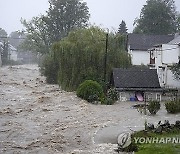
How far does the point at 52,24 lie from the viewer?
208 ft

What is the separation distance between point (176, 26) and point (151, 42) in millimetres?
21583

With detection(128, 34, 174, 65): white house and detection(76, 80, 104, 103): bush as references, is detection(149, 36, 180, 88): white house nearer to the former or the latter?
detection(76, 80, 104, 103): bush

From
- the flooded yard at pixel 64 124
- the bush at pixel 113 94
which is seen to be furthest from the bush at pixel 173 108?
the bush at pixel 113 94

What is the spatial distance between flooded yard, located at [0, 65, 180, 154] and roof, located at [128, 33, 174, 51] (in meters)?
25.5

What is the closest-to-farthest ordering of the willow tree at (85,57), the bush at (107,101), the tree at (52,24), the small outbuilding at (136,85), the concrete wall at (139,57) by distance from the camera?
the bush at (107,101) → the small outbuilding at (136,85) → the willow tree at (85,57) → the concrete wall at (139,57) → the tree at (52,24)

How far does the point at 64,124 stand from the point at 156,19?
5490 cm

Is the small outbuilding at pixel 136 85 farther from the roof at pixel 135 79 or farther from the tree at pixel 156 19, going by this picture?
the tree at pixel 156 19

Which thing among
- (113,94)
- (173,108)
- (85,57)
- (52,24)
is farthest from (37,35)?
(173,108)

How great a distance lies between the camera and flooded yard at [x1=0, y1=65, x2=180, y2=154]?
14.8m

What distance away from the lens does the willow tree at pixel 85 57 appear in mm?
35844

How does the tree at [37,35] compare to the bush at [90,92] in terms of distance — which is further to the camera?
the tree at [37,35]

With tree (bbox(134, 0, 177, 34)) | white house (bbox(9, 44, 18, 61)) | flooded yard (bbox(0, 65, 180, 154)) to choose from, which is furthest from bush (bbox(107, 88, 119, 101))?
white house (bbox(9, 44, 18, 61))

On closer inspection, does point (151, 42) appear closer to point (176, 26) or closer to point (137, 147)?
point (176, 26)

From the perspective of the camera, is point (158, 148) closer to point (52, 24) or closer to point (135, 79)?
point (135, 79)
